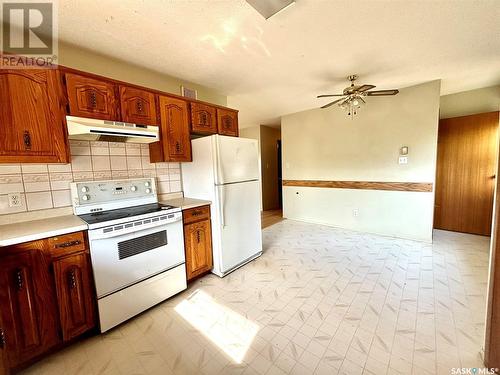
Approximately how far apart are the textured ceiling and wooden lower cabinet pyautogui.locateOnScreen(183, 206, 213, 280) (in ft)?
5.17

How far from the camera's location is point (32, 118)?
1.50 m

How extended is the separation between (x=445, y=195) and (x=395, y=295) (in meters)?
2.75

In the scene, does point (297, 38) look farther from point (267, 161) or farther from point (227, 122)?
point (267, 161)

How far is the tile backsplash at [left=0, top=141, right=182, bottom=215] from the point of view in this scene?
1.63 m

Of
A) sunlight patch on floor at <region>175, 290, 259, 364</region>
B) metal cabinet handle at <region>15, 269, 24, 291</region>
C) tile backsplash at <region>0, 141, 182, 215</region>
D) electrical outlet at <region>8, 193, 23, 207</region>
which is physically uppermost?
tile backsplash at <region>0, 141, 182, 215</region>

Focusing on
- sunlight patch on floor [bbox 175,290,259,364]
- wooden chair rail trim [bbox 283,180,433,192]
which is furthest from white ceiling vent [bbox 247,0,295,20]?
wooden chair rail trim [bbox 283,180,433,192]

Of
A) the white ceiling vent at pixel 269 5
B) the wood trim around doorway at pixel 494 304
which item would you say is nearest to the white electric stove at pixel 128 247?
the white ceiling vent at pixel 269 5

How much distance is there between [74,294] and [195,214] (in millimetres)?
1110

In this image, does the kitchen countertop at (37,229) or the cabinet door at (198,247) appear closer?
the kitchen countertop at (37,229)

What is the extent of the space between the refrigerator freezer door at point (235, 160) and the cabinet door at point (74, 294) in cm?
131

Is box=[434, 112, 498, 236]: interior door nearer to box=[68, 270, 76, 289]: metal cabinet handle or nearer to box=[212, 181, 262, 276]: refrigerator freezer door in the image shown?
box=[212, 181, 262, 276]: refrigerator freezer door

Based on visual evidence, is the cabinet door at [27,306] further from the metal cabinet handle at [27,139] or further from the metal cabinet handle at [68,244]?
the metal cabinet handle at [27,139]

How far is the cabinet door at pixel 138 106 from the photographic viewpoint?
1938mm

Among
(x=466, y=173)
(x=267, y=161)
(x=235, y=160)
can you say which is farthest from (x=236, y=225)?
(x=466, y=173)
